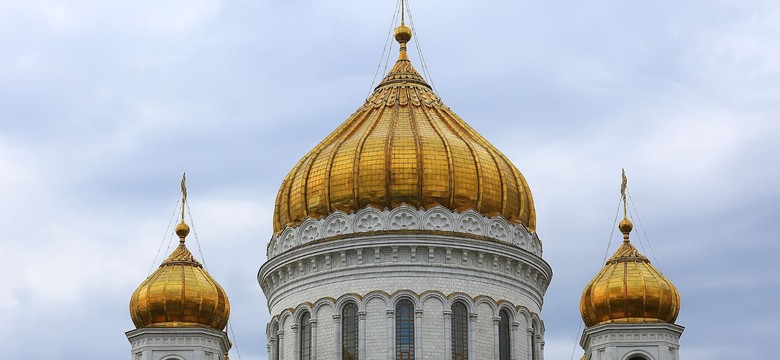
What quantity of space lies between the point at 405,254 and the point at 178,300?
19.7 feet

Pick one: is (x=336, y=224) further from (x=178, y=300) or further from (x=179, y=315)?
(x=179, y=315)

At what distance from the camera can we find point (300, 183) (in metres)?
57.1

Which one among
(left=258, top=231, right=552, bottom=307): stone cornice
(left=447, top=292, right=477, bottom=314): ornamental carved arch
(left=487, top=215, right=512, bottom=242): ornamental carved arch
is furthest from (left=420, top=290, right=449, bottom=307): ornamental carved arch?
(left=487, top=215, right=512, bottom=242): ornamental carved arch

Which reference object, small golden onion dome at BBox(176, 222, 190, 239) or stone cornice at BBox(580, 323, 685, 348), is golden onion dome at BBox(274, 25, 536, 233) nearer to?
small golden onion dome at BBox(176, 222, 190, 239)

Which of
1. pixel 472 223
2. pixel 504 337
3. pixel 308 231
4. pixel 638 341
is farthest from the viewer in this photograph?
pixel 308 231

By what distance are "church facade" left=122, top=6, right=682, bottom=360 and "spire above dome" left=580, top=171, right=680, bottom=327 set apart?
4cm

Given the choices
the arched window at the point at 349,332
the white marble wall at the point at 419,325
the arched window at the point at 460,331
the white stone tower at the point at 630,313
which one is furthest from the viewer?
the arched window at the point at 349,332

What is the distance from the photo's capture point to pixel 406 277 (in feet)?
181

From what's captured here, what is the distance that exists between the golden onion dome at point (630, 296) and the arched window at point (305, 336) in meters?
7.19

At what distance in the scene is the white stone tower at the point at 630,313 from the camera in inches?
2109

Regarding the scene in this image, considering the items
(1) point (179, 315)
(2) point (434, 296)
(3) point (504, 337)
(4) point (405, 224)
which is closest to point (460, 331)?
(2) point (434, 296)

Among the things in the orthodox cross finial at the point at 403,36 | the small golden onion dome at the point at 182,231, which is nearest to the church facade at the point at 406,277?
the small golden onion dome at the point at 182,231

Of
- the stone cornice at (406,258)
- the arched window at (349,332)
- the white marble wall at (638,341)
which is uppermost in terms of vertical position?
the stone cornice at (406,258)

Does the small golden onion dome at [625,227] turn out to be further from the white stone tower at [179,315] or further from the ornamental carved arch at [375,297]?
the white stone tower at [179,315]
